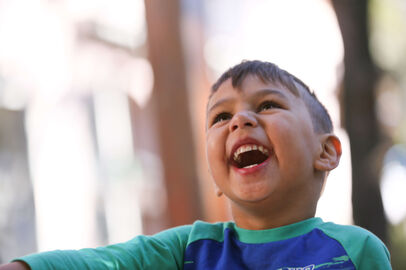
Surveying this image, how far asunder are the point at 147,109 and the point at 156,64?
45 centimetres

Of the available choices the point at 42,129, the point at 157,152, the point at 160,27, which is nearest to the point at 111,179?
the point at 157,152

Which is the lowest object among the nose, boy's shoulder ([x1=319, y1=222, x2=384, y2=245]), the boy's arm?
boy's shoulder ([x1=319, y1=222, x2=384, y2=245])

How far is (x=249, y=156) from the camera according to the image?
130cm

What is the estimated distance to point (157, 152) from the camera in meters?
4.70

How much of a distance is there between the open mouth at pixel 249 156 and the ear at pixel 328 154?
0.49 feet

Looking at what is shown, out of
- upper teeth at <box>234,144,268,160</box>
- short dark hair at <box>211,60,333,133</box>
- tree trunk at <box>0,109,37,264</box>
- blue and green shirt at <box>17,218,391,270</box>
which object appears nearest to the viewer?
blue and green shirt at <box>17,218,391,270</box>

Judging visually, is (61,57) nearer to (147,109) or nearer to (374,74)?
(147,109)

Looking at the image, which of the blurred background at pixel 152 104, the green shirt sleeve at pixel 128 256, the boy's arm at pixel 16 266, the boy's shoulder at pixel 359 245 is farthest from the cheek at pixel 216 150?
the blurred background at pixel 152 104

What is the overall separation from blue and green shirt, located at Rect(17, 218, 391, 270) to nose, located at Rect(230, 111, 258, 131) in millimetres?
270

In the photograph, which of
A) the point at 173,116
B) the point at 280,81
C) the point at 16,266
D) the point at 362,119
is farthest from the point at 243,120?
the point at 173,116

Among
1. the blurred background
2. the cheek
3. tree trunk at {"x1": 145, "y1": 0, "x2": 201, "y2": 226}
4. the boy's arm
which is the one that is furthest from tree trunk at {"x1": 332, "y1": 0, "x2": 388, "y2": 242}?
the boy's arm

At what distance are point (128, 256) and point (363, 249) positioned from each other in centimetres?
56

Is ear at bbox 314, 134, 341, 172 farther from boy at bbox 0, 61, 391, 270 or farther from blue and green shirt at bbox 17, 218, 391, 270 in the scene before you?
blue and green shirt at bbox 17, 218, 391, 270

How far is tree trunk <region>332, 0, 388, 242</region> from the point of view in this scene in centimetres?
318
